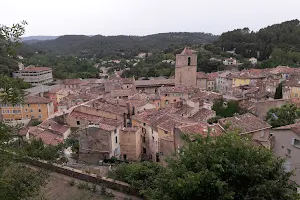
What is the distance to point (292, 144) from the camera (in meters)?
14.6

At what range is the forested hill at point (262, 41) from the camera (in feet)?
249

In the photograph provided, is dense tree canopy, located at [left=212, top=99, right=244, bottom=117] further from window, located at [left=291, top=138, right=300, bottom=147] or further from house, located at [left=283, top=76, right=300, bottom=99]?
window, located at [left=291, top=138, right=300, bottom=147]

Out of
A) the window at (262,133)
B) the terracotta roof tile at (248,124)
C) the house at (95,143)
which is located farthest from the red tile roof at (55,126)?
the window at (262,133)

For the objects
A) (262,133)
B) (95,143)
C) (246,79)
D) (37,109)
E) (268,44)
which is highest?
(268,44)

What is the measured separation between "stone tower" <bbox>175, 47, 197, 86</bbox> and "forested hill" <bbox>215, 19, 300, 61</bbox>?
37.6 m

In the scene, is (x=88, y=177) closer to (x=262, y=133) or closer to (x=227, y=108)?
(x=262, y=133)

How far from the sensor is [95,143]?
17.3 m

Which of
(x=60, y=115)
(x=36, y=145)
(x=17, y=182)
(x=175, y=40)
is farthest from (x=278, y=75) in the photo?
(x=175, y=40)

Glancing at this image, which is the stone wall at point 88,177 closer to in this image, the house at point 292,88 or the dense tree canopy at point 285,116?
the dense tree canopy at point 285,116

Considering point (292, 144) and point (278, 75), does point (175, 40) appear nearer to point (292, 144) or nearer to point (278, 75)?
point (278, 75)

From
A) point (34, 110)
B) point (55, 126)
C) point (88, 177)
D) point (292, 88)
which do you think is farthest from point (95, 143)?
point (292, 88)

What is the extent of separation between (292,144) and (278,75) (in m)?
31.8

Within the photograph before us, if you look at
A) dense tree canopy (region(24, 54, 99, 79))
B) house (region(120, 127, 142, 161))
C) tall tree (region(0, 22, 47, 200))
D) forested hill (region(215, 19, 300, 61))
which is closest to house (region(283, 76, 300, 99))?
house (region(120, 127, 142, 161))

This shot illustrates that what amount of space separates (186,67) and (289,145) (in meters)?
28.1
